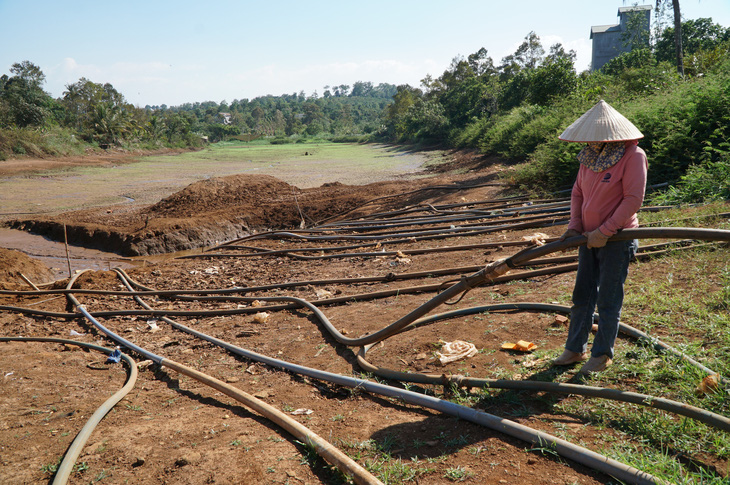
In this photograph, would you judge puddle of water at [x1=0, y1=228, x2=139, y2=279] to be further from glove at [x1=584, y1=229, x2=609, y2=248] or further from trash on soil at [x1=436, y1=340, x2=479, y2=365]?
glove at [x1=584, y1=229, x2=609, y2=248]

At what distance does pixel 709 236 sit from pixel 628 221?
1.61ft

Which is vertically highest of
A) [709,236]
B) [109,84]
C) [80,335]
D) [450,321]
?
[109,84]

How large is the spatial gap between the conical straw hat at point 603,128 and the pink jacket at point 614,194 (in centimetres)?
9

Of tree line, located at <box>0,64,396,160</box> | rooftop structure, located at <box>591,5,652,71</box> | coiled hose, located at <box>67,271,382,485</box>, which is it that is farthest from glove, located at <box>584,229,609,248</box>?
rooftop structure, located at <box>591,5,652,71</box>

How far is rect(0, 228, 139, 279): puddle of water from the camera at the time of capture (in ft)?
33.6

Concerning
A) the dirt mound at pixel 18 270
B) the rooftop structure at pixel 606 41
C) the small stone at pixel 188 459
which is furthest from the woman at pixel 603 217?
the rooftop structure at pixel 606 41

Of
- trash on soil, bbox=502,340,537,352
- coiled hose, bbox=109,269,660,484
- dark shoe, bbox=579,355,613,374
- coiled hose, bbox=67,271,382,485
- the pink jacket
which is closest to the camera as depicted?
coiled hose, bbox=109,269,660,484

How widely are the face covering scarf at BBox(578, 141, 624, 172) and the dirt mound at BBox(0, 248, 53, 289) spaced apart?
8.52 m

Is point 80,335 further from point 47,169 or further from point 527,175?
point 47,169

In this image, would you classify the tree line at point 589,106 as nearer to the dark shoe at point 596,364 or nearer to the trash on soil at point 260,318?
the dark shoe at point 596,364

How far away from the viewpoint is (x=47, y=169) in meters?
26.9

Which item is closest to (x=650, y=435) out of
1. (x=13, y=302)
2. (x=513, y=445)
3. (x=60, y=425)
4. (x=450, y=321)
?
(x=513, y=445)

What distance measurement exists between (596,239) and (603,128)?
70cm

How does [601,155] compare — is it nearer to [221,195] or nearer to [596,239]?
[596,239]
